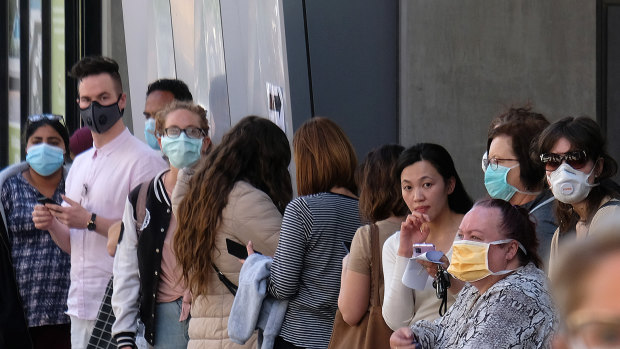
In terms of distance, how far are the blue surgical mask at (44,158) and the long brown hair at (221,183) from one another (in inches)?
73.5

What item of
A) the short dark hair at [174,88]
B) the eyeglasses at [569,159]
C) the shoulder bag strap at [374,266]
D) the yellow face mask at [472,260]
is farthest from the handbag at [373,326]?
the short dark hair at [174,88]

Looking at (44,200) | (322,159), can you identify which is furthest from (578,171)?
(44,200)

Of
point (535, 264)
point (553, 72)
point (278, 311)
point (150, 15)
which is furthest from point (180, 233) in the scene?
point (150, 15)

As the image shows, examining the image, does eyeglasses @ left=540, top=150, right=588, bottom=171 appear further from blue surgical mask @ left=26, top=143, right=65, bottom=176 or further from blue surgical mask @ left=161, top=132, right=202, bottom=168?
blue surgical mask @ left=26, top=143, right=65, bottom=176

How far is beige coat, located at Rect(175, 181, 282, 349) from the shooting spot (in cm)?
460

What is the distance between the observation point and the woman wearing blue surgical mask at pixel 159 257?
499 cm

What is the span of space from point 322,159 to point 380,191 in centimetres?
38

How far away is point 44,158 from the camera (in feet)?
20.6

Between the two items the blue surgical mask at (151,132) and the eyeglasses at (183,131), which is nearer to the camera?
the eyeglasses at (183,131)

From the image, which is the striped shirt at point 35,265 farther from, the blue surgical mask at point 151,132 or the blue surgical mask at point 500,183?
the blue surgical mask at point 500,183

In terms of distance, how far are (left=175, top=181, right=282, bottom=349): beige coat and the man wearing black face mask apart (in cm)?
128

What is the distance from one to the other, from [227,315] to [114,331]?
0.83m

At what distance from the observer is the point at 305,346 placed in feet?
14.4

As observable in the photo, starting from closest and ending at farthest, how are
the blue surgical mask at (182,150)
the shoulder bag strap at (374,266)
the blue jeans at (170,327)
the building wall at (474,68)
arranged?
the shoulder bag strap at (374,266)
the blue jeans at (170,327)
the blue surgical mask at (182,150)
the building wall at (474,68)
